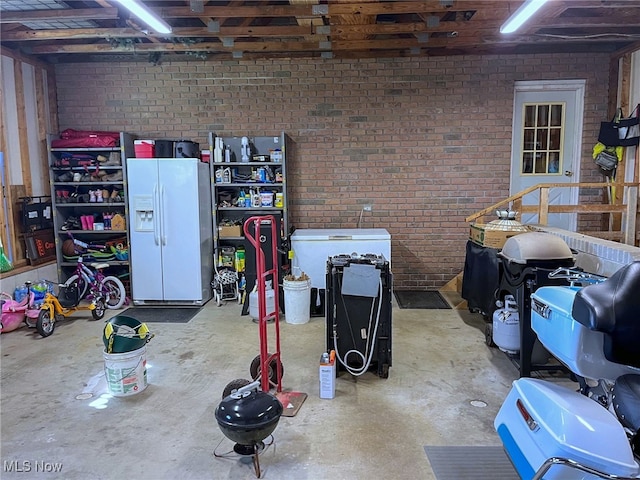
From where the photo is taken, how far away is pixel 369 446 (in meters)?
2.71

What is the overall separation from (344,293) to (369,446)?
3.77 feet

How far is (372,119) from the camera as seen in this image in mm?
6219

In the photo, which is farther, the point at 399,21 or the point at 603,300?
the point at 399,21

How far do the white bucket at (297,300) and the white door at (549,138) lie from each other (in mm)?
3422

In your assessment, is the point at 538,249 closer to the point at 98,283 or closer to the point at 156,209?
the point at 156,209

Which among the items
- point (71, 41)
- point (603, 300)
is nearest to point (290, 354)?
point (603, 300)

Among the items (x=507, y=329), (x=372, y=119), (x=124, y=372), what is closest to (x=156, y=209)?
(x=124, y=372)

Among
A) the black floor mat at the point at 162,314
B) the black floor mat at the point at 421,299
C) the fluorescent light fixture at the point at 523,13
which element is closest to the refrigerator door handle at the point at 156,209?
the black floor mat at the point at 162,314

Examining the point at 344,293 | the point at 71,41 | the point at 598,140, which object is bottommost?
the point at 344,293

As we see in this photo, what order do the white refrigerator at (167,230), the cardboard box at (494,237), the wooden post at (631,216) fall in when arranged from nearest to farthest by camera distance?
the cardboard box at (494,237), the wooden post at (631,216), the white refrigerator at (167,230)

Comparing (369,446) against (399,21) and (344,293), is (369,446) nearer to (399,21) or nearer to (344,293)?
(344,293)

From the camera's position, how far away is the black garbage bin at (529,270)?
3.36 metres

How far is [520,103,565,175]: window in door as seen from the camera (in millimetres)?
6215

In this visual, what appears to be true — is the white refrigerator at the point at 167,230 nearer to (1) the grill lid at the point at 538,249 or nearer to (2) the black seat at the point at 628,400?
(1) the grill lid at the point at 538,249
